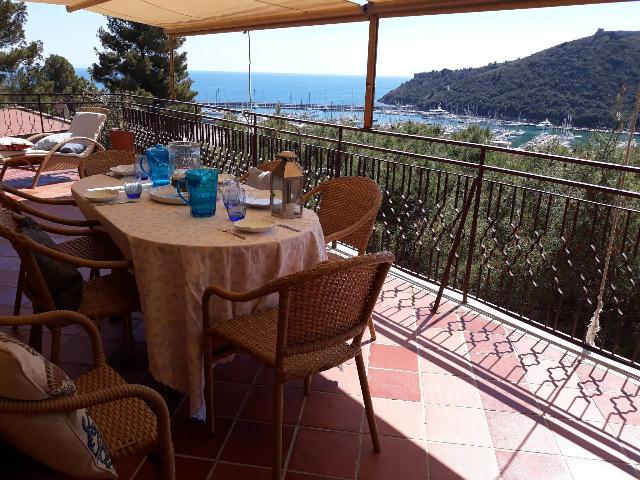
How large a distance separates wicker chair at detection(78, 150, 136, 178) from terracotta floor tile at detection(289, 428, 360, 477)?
88.9 inches

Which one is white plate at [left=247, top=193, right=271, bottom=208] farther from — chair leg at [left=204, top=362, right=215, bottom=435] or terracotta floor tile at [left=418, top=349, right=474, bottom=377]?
terracotta floor tile at [left=418, top=349, right=474, bottom=377]

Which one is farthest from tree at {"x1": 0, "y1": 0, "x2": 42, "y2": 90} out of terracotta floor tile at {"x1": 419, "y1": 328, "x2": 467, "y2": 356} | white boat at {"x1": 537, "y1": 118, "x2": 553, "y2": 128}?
terracotta floor tile at {"x1": 419, "y1": 328, "x2": 467, "y2": 356}

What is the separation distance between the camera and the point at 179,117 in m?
6.88

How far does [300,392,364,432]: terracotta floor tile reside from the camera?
6.81 feet

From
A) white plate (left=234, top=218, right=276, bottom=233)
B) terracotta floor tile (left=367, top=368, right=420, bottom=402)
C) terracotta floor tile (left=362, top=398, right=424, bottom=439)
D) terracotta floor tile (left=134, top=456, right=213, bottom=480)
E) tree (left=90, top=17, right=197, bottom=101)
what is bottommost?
terracotta floor tile (left=362, top=398, right=424, bottom=439)

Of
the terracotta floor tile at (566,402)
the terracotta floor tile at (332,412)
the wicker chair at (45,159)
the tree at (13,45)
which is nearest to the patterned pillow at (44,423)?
the terracotta floor tile at (332,412)

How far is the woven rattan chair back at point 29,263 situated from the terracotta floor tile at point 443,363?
1.78 meters

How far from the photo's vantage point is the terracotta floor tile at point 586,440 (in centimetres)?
197

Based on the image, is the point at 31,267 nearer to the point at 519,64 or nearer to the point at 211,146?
the point at 211,146

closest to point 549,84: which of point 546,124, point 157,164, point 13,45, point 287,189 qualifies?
point 546,124

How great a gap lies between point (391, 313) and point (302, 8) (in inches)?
99.7

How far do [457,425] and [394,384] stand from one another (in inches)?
14.7

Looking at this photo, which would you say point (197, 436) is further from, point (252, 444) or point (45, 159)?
point (45, 159)

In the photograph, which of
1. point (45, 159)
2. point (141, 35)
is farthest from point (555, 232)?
point (141, 35)
